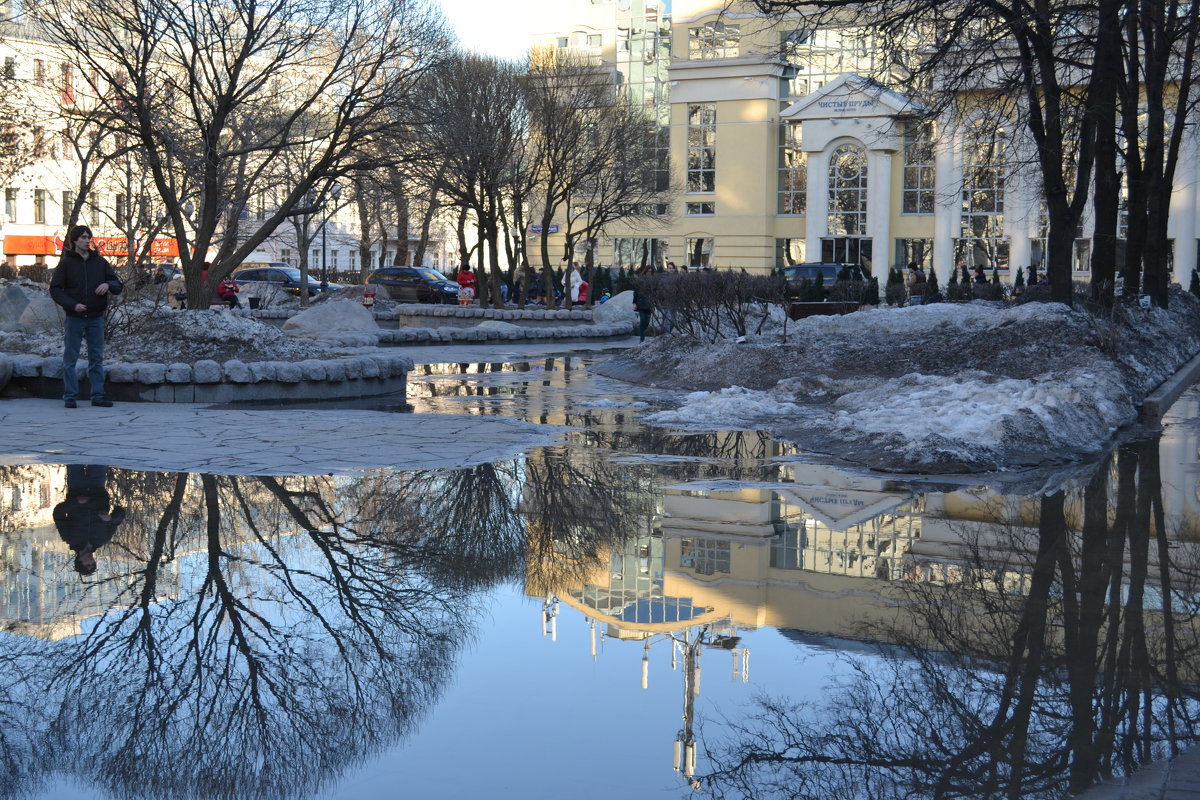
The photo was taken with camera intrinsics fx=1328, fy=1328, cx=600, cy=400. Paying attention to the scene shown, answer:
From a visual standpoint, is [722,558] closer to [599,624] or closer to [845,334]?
[599,624]

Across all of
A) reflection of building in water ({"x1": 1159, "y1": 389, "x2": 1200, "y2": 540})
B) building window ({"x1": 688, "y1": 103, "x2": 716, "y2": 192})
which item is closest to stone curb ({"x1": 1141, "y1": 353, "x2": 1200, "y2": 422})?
reflection of building in water ({"x1": 1159, "y1": 389, "x2": 1200, "y2": 540})

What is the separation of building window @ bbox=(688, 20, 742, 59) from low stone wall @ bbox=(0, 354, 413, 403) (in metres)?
52.4

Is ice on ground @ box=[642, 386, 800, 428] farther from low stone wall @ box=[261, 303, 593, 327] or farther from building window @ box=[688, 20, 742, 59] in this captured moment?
building window @ box=[688, 20, 742, 59]

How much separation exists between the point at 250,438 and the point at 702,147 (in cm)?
5734

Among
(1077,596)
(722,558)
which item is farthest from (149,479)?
(1077,596)

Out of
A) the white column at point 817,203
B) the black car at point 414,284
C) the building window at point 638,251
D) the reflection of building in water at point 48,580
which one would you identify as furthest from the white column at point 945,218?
the reflection of building in water at point 48,580

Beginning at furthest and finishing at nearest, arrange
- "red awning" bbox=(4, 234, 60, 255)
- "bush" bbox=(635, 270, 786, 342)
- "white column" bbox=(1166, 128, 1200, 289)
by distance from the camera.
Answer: "red awning" bbox=(4, 234, 60, 255)
"white column" bbox=(1166, 128, 1200, 289)
"bush" bbox=(635, 270, 786, 342)

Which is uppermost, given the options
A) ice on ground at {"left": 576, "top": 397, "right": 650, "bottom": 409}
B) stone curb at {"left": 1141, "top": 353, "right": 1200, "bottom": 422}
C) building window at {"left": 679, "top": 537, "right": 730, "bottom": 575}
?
stone curb at {"left": 1141, "top": 353, "right": 1200, "bottom": 422}

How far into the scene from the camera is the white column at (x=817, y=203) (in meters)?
61.6

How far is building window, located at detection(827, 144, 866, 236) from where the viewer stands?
61.0 m

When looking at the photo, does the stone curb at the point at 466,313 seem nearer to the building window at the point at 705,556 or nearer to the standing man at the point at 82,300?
the standing man at the point at 82,300

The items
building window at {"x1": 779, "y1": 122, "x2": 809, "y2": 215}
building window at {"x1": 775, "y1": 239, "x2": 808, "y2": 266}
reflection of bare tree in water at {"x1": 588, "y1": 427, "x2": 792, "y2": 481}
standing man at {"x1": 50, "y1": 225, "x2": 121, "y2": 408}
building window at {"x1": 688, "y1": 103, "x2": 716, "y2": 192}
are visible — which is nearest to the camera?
reflection of bare tree in water at {"x1": 588, "y1": 427, "x2": 792, "y2": 481}

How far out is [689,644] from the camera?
219 inches

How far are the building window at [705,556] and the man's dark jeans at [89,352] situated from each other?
25.3ft
